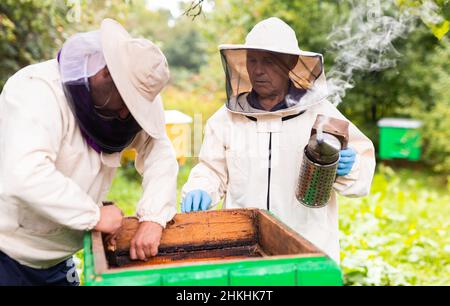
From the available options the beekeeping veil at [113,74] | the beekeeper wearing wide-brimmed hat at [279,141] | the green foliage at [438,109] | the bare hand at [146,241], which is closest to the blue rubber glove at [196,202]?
the beekeeper wearing wide-brimmed hat at [279,141]

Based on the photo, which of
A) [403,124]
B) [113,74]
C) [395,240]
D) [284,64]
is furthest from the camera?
[403,124]

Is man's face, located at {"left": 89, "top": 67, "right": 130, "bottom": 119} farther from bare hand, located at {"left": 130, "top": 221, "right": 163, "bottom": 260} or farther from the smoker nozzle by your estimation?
the smoker nozzle

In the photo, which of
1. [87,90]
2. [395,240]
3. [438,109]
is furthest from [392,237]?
[87,90]

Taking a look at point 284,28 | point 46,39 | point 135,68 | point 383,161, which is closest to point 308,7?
point 383,161

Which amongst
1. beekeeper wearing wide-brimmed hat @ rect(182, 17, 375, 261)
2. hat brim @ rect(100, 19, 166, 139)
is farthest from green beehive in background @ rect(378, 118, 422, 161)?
hat brim @ rect(100, 19, 166, 139)

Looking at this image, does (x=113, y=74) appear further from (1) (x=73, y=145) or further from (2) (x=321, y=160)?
(2) (x=321, y=160)

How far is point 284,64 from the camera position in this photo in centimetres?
210

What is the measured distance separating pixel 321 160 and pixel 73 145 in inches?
31.1

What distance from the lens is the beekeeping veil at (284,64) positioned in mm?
2059

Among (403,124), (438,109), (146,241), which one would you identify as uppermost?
(146,241)

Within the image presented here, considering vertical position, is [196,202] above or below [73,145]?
below

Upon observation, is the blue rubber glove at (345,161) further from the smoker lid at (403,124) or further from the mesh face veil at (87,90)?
the smoker lid at (403,124)

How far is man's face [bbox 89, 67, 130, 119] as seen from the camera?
161cm

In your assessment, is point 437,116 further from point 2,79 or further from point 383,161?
point 2,79
